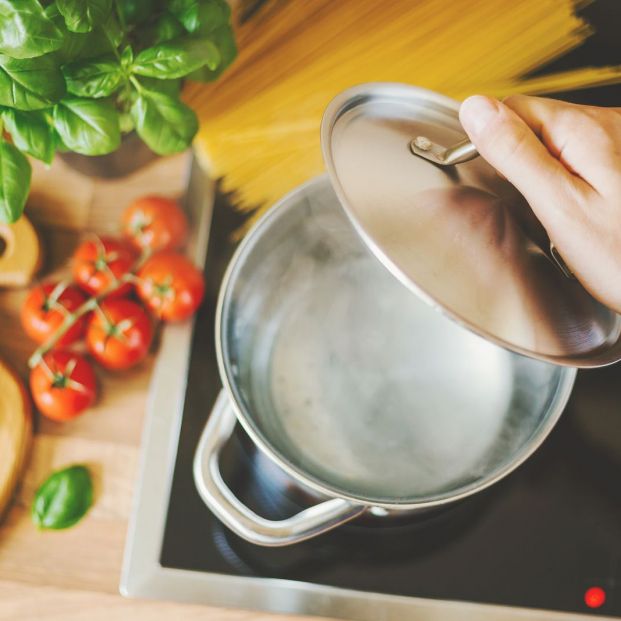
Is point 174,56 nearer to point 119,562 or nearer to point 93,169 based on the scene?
point 93,169

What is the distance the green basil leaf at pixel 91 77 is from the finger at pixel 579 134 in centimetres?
28

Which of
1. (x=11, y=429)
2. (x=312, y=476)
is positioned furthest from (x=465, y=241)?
(x=11, y=429)

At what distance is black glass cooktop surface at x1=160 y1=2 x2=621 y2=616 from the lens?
0.55 m

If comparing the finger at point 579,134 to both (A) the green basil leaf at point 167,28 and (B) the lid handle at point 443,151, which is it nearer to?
(B) the lid handle at point 443,151

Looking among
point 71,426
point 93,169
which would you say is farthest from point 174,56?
point 71,426

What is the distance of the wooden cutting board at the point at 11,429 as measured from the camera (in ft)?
1.88

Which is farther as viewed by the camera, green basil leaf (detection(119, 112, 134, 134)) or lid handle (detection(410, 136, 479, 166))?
green basil leaf (detection(119, 112, 134, 134))

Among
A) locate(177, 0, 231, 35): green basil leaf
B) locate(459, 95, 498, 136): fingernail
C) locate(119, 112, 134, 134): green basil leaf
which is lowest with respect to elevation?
locate(119, 112, 134, 134): green basil leaf

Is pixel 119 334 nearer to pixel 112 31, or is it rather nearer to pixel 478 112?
pixel 112 31

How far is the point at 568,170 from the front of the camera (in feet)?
1.29

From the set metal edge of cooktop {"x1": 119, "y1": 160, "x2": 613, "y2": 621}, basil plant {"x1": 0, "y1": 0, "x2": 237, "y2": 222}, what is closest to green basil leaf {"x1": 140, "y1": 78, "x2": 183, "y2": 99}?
basil plant {"x1": 0, "y1": 0, "x2": 237, "y2": 222}

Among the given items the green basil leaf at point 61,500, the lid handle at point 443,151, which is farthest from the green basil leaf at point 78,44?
the green basil leaf at point 61,500

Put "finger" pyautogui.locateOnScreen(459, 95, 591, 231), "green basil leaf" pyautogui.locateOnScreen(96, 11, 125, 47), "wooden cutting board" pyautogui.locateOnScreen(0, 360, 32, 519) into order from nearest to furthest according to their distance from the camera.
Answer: "finger" pyautogui.locateOnScreen(459, 95, 591, 231) → "green basil leaf" pyautogui.locateOnScreen(96, 11, 125, 47) → "wooden cutting board" pyautogui.locateOnScreen(0, 360, 32, 519)

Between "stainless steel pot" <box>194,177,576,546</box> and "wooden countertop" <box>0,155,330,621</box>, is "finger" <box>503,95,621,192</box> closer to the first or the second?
"stainless steel pot" <box>194,177,576,546</box>
